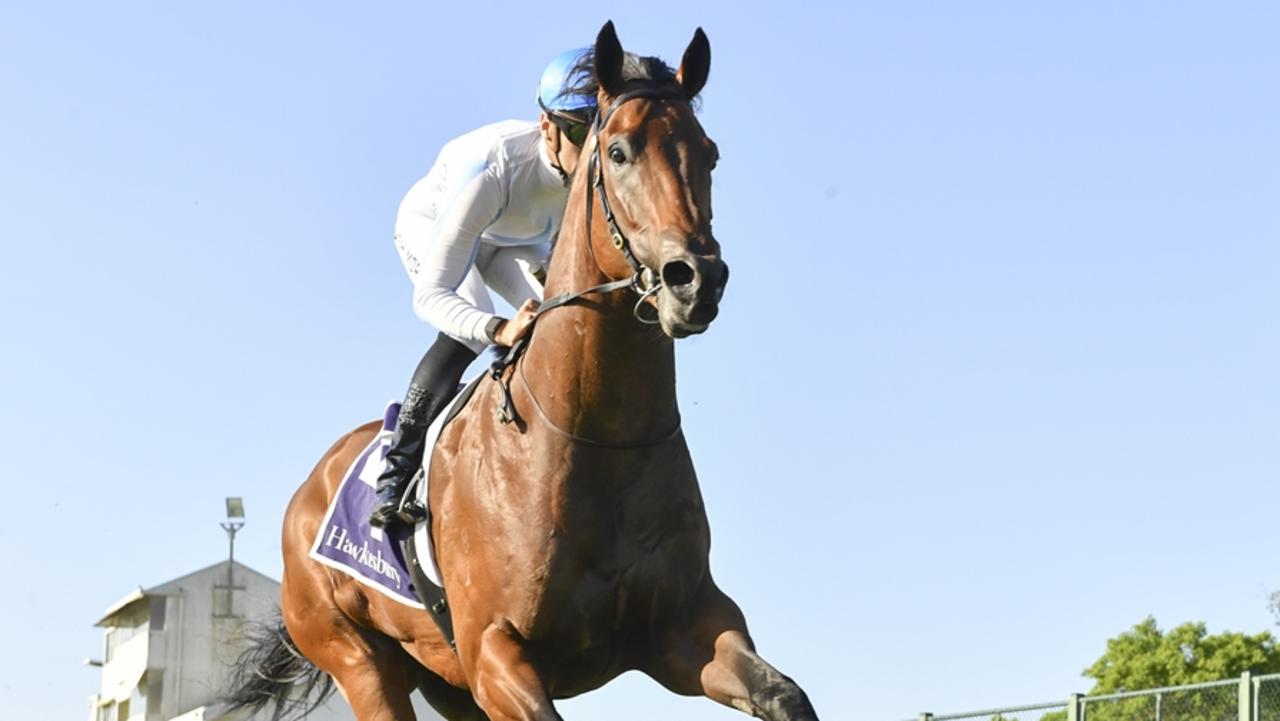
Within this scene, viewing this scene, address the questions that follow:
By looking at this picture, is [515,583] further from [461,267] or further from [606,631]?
[461,267]

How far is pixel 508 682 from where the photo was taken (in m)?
7.32

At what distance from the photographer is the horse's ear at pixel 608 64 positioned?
718 cm

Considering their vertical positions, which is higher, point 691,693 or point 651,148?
point 651,148

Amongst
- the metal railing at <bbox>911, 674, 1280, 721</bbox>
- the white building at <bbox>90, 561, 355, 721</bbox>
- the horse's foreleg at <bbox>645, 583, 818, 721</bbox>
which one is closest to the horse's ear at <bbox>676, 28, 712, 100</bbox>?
the horse's foreleg at <bbox>645, 583, 818, 721</bbox>

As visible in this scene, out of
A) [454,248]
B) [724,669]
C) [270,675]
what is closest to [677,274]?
[724,669]

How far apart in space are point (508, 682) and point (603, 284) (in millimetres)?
1481

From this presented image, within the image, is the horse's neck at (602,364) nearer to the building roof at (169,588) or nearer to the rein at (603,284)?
the rein at (603,284)

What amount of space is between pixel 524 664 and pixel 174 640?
6092cm

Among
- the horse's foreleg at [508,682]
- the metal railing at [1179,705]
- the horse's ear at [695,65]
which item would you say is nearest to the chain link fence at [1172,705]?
the metal railing at [1179,705]

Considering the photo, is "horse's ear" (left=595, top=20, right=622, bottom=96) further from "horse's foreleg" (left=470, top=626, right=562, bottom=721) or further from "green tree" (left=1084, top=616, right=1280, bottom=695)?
"green tree" (left=1084, top=616, right=1280, bottom=695)

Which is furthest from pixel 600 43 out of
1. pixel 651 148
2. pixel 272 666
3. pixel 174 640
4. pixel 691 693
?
pixel 174 640

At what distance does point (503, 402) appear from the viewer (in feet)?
25.5

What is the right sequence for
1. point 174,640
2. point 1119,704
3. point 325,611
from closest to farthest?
1. point 325,611
2. point 1119,704
3. point 174,640

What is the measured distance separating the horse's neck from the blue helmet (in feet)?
1.99
